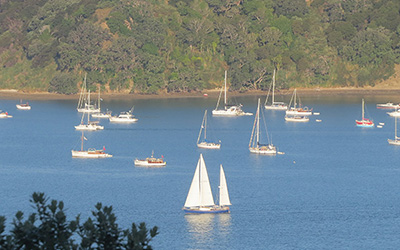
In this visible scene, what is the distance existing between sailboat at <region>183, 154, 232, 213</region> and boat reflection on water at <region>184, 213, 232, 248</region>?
1.51 ft

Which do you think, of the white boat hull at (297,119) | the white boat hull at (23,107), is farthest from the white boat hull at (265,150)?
the white boat hull at (23,107)

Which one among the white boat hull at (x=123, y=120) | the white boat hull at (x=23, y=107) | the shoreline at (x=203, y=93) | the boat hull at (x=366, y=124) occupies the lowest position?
the boat hull at (x=366, y=124)

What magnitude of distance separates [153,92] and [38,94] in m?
22.1

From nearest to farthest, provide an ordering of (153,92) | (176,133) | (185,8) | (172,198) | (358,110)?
(172,198) → (176,133) → (358,110) → (153,92) → (185,8)

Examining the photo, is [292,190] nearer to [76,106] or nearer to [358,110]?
[358,110]

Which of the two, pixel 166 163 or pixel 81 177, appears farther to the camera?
pixel 166 163

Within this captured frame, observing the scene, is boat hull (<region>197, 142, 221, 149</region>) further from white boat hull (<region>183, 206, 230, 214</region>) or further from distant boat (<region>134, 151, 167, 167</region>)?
white boat hull (<region>183, 206, 230, 214</region>)

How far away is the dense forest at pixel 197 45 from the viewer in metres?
170

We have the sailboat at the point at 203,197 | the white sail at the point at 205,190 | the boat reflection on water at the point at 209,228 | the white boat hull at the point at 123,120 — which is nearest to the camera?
the boat reflection on water at the point at 209,228

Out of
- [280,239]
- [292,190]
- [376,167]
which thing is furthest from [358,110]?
[280,239]

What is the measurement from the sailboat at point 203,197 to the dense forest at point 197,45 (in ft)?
324

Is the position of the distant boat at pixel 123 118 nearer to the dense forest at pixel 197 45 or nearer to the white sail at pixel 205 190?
the dense forest at pixel 197 45

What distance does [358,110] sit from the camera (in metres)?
151

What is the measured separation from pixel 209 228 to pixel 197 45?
113m
